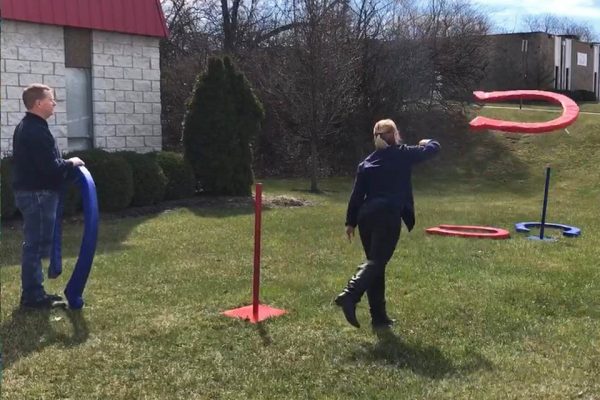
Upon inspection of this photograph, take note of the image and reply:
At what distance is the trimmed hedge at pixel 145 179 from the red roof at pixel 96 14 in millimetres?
2675

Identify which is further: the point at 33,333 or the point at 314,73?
the point at 314,73

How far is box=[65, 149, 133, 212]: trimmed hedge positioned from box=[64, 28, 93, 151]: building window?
1.42m

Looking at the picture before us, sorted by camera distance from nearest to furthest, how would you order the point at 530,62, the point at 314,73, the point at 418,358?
the point at 418,358
the point at 314,73
the point at 530,62

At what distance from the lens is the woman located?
577 cm

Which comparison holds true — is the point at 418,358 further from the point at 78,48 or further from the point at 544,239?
the point at 78,48

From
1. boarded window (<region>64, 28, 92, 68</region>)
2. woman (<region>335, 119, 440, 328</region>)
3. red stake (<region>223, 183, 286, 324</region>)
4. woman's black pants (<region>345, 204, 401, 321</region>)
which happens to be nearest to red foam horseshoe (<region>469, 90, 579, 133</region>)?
woman (<region>335, 119, 440, 328</region>)

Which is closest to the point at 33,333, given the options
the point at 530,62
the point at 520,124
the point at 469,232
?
the point at 520,124

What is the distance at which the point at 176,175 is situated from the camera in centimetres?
1490

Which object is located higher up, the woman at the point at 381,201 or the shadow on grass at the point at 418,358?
the woman at the point at 381,201

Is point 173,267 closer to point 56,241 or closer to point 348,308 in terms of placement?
point 56,241

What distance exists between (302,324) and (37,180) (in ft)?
8.53

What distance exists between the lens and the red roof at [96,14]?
1307cm

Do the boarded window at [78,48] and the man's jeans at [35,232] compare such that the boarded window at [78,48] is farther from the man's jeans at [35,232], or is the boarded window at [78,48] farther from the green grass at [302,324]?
the man's jeans at [35,232]

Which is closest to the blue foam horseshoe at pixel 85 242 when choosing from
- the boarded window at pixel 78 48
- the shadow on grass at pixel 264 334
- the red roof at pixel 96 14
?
the shadow on grass at pixel 264 334
